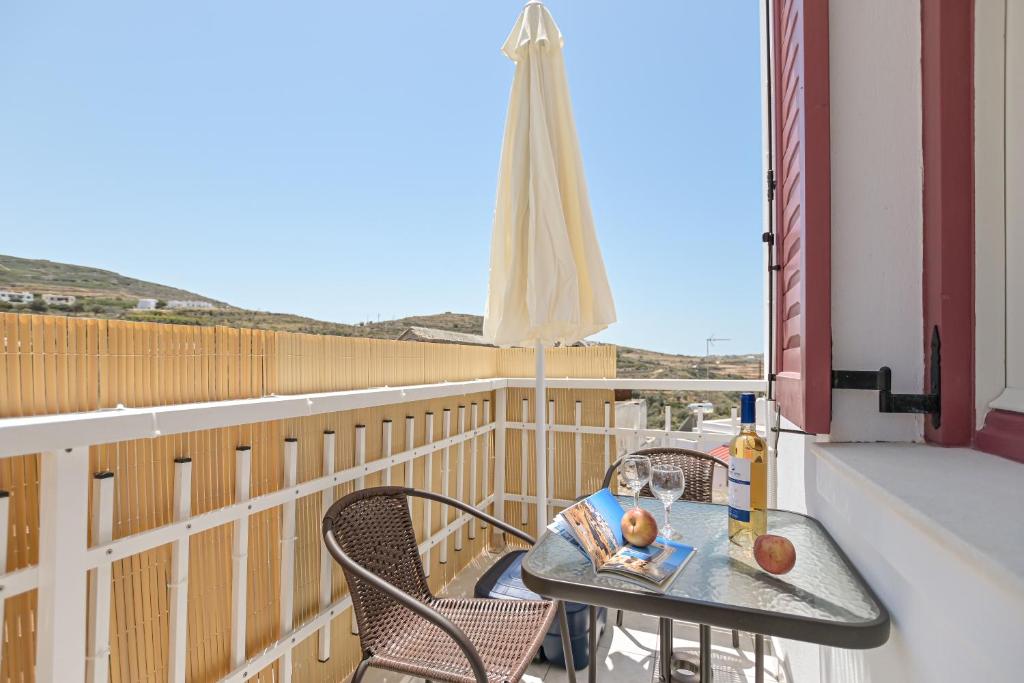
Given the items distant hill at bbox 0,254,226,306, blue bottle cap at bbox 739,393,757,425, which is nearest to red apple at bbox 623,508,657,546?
blue bottle cap at bbox 739,393,757,425

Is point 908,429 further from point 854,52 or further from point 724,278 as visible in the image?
point 724,278

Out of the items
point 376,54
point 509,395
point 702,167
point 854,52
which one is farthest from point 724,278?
point 854,52

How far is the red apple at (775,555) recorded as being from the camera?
3.52ft

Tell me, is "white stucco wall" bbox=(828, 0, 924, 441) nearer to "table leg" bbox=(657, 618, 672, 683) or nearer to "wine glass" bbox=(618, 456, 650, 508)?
"wine glass" bbox=(618, 456, 650, 508)

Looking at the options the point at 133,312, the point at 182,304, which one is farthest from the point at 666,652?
the point at 182,304

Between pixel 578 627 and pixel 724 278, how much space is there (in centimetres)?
2305

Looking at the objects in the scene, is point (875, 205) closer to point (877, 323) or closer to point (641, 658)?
point (877, 323)

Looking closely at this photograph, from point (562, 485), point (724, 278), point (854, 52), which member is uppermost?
point (724, 278)

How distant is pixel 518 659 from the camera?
61.8 inches

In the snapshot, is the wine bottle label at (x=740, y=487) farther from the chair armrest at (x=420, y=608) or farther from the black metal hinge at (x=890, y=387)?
the chair armrest at (x=420, y=608)

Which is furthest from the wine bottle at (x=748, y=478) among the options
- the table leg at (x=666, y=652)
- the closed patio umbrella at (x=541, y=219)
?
the closed patio umbrella at (x=541, y=219)

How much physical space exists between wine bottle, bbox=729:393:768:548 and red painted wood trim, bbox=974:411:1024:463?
480mm

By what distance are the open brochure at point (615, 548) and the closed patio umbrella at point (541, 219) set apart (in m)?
1.00

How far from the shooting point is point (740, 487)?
126 cm
